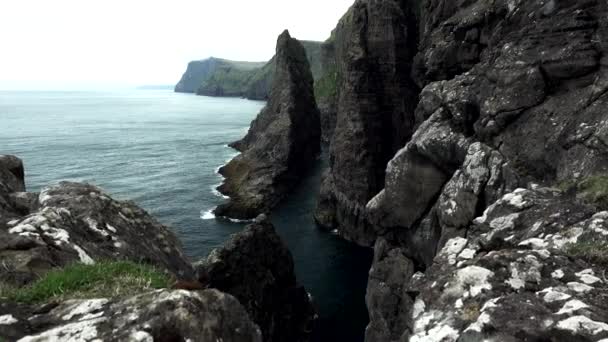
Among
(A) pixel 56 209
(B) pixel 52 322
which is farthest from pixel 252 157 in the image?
(B) pixel 52 322

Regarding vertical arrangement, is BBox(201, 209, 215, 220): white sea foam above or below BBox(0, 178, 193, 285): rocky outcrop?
below

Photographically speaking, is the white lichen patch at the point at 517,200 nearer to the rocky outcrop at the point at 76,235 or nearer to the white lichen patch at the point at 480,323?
the white lichen patch at the point at 480,323

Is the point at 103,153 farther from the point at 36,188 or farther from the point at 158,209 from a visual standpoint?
the point at 158,209

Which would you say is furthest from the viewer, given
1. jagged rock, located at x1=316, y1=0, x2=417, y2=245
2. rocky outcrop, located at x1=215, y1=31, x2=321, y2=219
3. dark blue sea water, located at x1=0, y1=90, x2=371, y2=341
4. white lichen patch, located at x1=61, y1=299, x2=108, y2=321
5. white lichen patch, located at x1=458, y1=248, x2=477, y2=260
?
rocky outcrop, located at x1=215, y1=31, x2=321, y2=219

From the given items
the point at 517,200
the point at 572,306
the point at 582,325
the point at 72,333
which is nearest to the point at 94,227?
the point at 72,333

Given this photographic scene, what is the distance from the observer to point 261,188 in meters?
95.5

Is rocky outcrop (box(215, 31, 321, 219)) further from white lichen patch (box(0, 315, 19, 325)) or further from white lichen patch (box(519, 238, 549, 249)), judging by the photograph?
white lichen patch (box(0, 315, 19, 325))

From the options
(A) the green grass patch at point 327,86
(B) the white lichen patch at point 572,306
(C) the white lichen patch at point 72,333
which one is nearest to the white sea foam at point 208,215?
(C) the white lichen patch at point 72,333

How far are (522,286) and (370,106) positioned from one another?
231ft

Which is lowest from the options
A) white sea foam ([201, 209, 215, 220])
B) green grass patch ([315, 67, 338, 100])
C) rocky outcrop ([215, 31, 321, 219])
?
white sea foam ([201, 209, 215, 220])

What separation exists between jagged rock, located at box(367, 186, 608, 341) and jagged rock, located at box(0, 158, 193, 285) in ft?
31.1

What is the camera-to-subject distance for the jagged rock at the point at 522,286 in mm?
9198

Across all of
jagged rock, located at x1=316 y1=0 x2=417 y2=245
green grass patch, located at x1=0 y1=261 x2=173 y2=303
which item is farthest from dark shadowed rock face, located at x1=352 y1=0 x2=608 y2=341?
jagged rock, located at x1=316 y1=0 x2=417 y2=245

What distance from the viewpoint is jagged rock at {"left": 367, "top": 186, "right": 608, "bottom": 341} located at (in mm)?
9198
